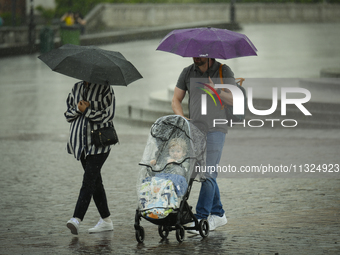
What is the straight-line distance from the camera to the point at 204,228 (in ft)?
20.1

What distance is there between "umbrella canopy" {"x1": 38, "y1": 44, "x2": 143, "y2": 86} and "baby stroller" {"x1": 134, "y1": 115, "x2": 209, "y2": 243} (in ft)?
1.83

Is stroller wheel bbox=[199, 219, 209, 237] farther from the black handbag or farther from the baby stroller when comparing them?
the black handbag

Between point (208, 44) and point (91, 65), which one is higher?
point (208, 44)

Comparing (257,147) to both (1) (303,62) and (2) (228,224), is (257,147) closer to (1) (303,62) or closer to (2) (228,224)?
(2) (228,224)

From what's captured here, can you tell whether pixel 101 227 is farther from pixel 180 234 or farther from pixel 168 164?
pixel 168 164

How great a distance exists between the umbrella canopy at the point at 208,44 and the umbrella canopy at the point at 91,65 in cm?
45

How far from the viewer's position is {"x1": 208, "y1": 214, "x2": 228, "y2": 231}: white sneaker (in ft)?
20.8

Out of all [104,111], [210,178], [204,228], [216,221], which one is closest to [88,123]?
[104,111]

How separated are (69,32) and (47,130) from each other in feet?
49.1

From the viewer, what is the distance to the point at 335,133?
40.0 feet

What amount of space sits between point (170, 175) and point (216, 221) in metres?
0.86

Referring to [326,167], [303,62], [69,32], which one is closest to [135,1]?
[69,32]

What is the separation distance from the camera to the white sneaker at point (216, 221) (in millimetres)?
6332

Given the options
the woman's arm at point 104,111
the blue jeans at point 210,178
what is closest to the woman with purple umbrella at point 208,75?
the blue jeans at point 210,178
